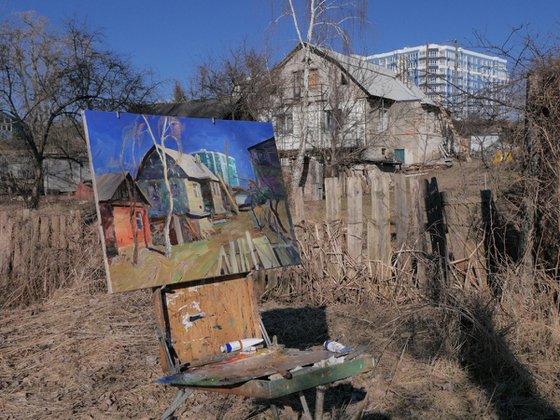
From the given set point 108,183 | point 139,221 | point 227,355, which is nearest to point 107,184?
point 108,183

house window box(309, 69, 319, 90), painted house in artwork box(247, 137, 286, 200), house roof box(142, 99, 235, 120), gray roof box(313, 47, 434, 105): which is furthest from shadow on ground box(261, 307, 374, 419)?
house window box(309, 69, 319, 90)

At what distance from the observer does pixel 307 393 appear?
4.16 m

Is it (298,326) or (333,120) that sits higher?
(333,120)

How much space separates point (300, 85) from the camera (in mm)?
23500

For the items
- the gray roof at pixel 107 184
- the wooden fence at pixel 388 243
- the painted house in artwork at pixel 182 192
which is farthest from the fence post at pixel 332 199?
the gray roof at pixel 107 184

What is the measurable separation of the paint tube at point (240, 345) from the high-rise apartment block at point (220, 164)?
3.89 ft

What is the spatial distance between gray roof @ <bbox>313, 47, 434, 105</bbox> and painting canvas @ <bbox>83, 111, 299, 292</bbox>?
1641 centimetres

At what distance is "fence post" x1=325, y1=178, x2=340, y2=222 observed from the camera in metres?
6.91

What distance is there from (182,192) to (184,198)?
5 cm

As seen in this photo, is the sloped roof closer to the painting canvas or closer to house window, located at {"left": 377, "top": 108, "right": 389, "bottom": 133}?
the painting canvas

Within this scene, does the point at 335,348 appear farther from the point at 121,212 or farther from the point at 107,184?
the point at 107,184

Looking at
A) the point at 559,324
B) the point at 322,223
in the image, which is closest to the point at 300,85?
the point at 322,223

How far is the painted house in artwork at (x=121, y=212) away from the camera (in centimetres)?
333

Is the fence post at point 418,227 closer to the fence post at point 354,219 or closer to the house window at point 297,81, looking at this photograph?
the fence post at point 354,219
